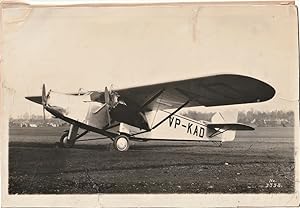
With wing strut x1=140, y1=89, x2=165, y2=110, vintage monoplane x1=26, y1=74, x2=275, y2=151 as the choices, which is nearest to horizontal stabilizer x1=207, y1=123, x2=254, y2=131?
vintage monoplane x1=26, y1=74, x2=275, y2=151

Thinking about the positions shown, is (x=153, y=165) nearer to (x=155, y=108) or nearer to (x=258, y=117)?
(x=155, y=108)

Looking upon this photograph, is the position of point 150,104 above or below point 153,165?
above

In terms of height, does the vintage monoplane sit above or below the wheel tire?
above

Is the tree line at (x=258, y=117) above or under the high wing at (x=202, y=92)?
under

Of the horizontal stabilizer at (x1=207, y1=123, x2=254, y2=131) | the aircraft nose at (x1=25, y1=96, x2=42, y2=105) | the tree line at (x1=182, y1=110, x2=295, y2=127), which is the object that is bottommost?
the horizontal stabilizer at (x1=207, y1=123, x2=254, y2=131)

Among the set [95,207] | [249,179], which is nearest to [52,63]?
[95,207]

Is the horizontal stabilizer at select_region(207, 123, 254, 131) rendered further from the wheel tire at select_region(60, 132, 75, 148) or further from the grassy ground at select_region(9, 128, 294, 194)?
the wheel tire at select_region(60, 132, 75, 148)

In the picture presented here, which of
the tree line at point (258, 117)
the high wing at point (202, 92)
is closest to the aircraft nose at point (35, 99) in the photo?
the high wing at point (202, 92)

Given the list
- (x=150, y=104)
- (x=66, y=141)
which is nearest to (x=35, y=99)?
(x=66, y=141)

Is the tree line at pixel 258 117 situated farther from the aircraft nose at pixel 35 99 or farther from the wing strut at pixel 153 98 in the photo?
the aircraft nose at pixel 35 99
